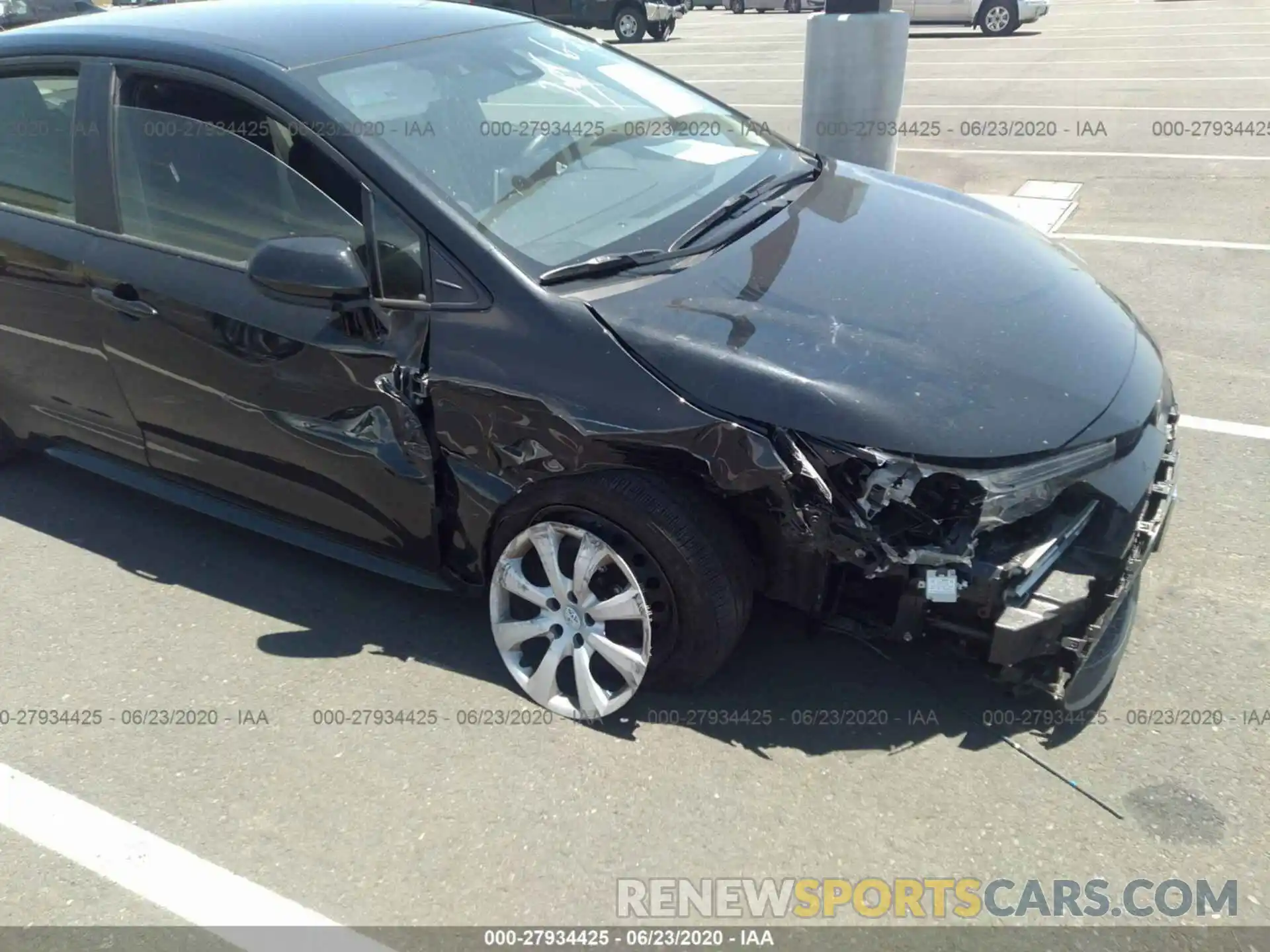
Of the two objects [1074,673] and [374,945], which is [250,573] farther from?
[1074,673]

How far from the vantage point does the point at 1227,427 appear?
4391 mm

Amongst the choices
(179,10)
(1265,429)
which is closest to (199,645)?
(179,10)

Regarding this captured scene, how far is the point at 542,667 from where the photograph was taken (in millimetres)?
3002

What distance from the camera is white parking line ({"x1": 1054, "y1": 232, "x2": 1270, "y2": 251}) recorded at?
6.79 m

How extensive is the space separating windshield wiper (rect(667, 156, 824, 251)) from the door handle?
1771mm

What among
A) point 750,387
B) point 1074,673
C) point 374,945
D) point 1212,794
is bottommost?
point 374,945

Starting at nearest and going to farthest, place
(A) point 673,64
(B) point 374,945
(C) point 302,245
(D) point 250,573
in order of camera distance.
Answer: (B) point 374,945
(C) point 302,245
(D) point 250,573
(A) point 673,64

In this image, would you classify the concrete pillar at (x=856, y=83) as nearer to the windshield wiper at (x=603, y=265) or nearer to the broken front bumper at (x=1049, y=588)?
the windshield wiper at (x=603, y=265)

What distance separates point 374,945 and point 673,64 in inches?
695

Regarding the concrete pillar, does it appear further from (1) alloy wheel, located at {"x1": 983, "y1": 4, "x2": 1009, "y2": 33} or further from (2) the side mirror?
(1) alloy wheel, located at {"x1": 983, "y1": 4, "x2": 1009, "y2": 33}

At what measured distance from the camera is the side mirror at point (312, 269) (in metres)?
2.86

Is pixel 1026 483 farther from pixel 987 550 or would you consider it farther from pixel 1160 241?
pixel 1160 241

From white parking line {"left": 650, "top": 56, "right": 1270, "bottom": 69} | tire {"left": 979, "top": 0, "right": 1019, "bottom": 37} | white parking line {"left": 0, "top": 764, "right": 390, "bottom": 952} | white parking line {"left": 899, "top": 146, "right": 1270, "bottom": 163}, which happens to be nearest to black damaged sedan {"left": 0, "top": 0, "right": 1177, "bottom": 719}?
white parking line {"left": 0, "top": 764, "right": 390, "bottom": 952}

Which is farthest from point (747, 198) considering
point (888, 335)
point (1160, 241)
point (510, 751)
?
point (1160, 241)
